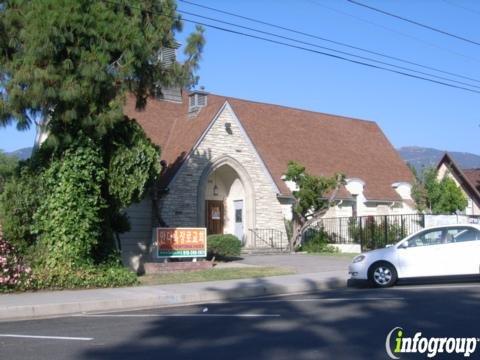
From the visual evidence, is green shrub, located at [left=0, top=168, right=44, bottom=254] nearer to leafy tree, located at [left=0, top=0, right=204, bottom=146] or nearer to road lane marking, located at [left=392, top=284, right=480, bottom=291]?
leafy tree, located at [left=0, top=0, right=204, bottom=146]

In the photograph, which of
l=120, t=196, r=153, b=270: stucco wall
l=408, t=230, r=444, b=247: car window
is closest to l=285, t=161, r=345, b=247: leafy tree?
l=120, t=196, r=153, b=270: stucco wall

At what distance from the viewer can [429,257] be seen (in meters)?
15.6

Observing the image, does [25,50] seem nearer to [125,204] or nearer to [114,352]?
[125,204]

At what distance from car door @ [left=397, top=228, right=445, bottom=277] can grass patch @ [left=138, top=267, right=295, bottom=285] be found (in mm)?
4865

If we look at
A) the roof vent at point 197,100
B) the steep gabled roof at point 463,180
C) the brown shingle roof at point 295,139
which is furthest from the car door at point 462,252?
the steep gabled roof at point 463,180

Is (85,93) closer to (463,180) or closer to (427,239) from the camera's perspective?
(427,239)

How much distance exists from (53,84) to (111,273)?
5276 millimetres

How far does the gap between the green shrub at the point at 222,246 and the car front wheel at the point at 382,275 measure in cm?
885

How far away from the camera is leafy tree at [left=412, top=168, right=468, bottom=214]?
112ft

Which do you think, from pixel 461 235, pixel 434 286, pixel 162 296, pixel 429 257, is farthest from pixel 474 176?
pixel 162 296

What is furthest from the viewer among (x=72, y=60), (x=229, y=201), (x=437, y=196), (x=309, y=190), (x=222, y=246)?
(x=437, y=196)

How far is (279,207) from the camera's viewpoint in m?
30.0

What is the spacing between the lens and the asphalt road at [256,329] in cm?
833

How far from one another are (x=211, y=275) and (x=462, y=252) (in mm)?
7358
